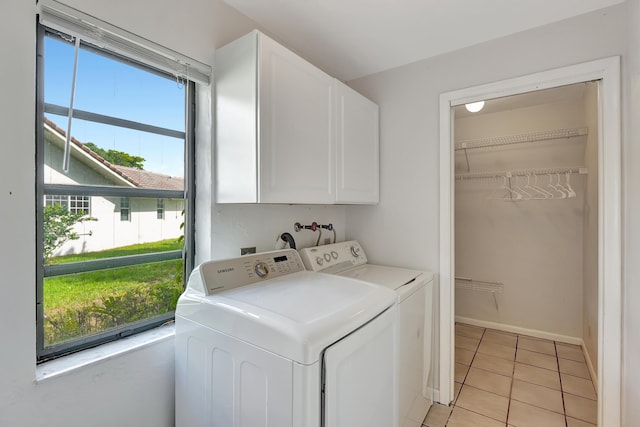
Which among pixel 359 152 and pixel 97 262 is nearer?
pixel 97 262

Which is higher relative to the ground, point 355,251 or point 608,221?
point 608,221

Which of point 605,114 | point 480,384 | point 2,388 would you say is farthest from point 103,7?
point 480,384

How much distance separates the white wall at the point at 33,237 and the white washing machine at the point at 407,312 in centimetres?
67

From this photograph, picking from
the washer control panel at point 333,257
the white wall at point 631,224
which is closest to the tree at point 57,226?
the washer control panel at point 333,257

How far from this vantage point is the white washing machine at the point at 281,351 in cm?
87

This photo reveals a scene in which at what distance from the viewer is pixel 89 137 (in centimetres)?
117

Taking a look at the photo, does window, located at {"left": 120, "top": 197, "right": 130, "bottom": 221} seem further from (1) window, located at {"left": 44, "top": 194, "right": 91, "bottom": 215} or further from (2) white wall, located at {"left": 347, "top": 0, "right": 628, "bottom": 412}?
(2) white wall, located at {"left": 347, "top": 0, "right": 628, "bottom": 412}

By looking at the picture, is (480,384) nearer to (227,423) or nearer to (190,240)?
(227,423)

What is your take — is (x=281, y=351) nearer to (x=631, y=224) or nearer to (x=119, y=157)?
(x=119, y=157)

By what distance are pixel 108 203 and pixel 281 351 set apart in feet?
3.14

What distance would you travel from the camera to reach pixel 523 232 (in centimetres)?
299

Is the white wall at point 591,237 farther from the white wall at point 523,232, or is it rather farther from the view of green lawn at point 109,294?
the view of green lawn at point 109,294

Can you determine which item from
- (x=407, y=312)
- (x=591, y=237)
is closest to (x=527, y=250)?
(x=591, y=237)

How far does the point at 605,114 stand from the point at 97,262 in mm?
2498
